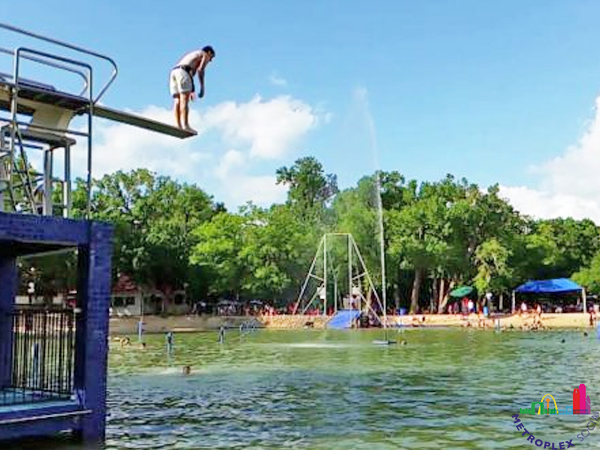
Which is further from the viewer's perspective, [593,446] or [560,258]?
[560,258]

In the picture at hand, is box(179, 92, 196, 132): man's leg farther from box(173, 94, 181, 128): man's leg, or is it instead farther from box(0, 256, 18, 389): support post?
box(0, 256, 18, 389): support post

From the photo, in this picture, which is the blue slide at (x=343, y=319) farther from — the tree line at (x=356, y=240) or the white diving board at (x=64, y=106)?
the white diving board at (x=64, y=106)

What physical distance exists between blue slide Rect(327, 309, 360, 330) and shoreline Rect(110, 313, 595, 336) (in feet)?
8.31

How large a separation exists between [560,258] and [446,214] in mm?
17211

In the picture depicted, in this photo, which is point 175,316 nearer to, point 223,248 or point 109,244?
point 223,248

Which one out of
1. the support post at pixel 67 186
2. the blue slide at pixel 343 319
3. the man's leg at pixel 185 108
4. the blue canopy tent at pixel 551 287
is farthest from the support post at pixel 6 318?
the blue canopy tent at pixel 551 287

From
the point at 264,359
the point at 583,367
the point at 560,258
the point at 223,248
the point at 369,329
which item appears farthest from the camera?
the point at 560,258

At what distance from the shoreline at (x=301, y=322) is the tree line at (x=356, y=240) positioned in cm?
456

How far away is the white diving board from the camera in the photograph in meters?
11.9

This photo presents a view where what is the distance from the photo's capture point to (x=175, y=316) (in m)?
73.6

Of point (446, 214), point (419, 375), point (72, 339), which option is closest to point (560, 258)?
point (446, 214)

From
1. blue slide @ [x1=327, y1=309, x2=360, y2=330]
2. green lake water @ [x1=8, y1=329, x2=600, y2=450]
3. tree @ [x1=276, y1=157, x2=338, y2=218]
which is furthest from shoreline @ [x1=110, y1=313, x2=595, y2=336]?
tree @ [x1=276, y1=157, x2=338, y2=218]

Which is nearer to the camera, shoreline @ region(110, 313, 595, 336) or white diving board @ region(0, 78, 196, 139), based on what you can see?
white diving board @ region(0, 78, 196, 139)

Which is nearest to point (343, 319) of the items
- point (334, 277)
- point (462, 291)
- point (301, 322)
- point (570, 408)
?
point (301, 322)
